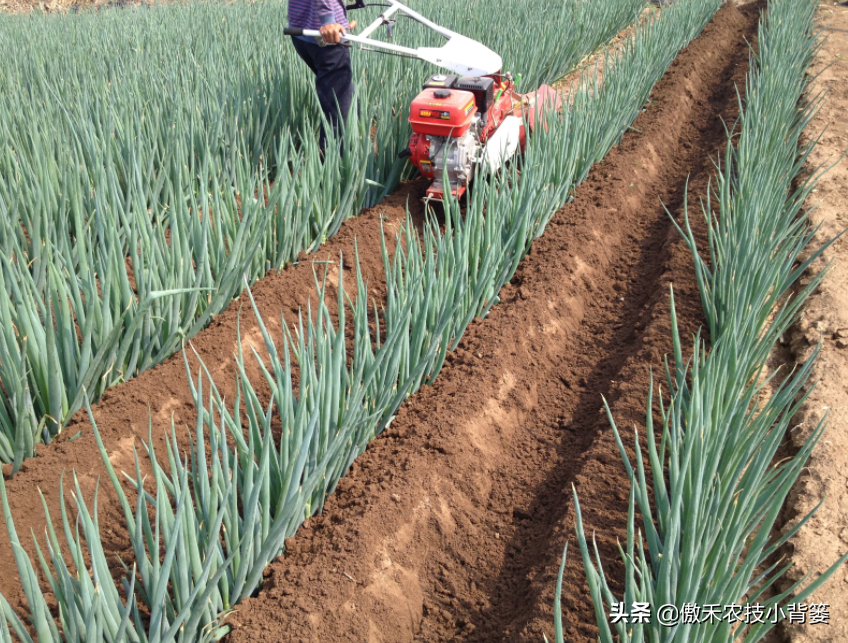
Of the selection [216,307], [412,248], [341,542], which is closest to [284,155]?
[216,307]

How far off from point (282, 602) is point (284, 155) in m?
1.72

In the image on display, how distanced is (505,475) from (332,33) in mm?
2142

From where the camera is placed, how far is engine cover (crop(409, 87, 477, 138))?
2953 millimetres

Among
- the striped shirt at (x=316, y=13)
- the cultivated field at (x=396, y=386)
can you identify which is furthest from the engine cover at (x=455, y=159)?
the striped shirt at (x=316, y=13)

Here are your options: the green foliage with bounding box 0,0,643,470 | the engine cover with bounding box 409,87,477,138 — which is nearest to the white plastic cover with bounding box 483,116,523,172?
the engine cover with bounding box 409,87,477,138

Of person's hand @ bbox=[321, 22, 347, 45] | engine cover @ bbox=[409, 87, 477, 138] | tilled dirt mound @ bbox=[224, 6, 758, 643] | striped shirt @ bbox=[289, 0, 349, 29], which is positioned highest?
striped shirt @ bbox=[289, 0, 349, 29]

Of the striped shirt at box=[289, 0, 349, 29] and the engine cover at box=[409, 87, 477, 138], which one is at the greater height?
the striped shirt at box=[289, 0, 349, 29]

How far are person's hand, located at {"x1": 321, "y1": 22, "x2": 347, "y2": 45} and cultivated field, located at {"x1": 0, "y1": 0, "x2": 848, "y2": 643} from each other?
1.33 feet

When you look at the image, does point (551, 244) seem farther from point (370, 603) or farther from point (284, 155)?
point (370, 603)

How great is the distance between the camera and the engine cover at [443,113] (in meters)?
2.95

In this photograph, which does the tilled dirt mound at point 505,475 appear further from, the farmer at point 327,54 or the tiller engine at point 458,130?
the farmer at point 327,54

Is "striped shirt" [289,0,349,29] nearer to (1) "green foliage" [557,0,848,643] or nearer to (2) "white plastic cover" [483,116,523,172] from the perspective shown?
(2) "white plastic cover" [483,116,523,172]

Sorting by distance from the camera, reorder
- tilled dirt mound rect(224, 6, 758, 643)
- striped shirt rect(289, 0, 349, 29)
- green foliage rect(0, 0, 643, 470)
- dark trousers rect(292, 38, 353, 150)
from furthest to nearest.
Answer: dark trousers rect(292, 38, 353, 150) → striped shirt rect(289, 0, 349, 29) → green foliage rect(0, 0, 643, 470) → tilled dirt mound rect(224, 6, 758, 643)

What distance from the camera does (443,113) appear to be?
296 centimetres
